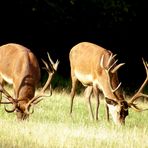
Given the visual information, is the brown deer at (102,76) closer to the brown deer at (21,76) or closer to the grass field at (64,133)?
the grass field at (64,133)

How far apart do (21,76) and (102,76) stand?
1.76 meters

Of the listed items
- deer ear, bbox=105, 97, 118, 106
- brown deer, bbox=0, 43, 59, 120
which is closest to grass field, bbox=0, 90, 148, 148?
brown deer, bbox=0, 43, 59, 120

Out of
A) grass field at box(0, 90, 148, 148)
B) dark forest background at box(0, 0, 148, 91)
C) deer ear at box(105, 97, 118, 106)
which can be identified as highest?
dark forest background at box(0, 0, 148, 91)

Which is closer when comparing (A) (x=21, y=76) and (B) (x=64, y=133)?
(B) (x=64, y=133)

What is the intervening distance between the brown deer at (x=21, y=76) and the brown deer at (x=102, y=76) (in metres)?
1.10

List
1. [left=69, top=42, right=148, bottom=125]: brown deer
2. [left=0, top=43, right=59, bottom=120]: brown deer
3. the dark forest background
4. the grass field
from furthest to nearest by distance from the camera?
1. the dark forest background
2. [left=69, top=42, right=148, bottom=125]: brown deer
3. [left=0, top=43, right=59, bottom=120]: brown deer
4. the grass field

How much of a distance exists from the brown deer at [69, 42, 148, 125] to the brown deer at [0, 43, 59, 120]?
3.63 feet

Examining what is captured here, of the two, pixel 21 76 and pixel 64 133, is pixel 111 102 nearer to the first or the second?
pixel 21 76

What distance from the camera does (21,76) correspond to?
13.0 meters

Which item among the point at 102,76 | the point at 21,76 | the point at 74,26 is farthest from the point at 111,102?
the point at 74,26

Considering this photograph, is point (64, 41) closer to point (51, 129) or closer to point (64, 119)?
point (64, 119)

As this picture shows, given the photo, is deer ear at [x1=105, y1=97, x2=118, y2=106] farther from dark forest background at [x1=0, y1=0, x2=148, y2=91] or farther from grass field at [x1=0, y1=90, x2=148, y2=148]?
dark forest background at [x1=0, y1=0, x2=148, y2=91]

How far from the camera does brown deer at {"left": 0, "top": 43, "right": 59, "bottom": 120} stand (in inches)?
473

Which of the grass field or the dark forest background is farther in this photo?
the dark forest background
